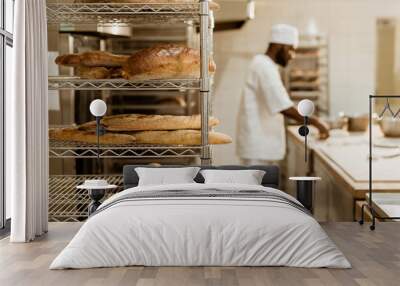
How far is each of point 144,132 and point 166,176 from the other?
82 centimetres

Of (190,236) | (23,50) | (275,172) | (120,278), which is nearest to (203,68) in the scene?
(275,172)

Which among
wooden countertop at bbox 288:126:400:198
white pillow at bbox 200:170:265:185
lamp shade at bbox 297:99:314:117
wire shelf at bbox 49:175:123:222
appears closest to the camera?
white pillow at bbox 200:170:265:185

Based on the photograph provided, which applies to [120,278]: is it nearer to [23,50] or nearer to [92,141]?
[23,50]

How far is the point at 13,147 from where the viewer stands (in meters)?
5.34

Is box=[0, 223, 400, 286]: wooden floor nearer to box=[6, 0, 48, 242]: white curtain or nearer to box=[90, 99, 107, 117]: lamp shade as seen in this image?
box=[6, 0, 48, 242]: white curtain

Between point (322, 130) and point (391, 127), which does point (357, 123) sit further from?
point (391, 127)

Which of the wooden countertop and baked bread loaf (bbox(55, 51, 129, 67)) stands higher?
baked bread loaf (bbox(55, 51, 129, 67))

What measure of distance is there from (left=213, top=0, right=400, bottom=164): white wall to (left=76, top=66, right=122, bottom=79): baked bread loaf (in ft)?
7.87

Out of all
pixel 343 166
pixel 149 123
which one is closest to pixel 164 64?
pixel 149 123

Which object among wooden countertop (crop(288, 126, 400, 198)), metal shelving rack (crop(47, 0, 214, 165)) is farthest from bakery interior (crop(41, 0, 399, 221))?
metal shelving rack (crop(47, 0, 214, 165))

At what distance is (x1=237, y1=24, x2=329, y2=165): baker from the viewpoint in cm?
716

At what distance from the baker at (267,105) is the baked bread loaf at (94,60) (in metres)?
1.48

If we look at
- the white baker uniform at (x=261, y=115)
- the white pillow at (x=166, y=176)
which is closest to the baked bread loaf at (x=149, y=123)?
the white pillow at (x=166, y=176)

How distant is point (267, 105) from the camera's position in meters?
7.27
